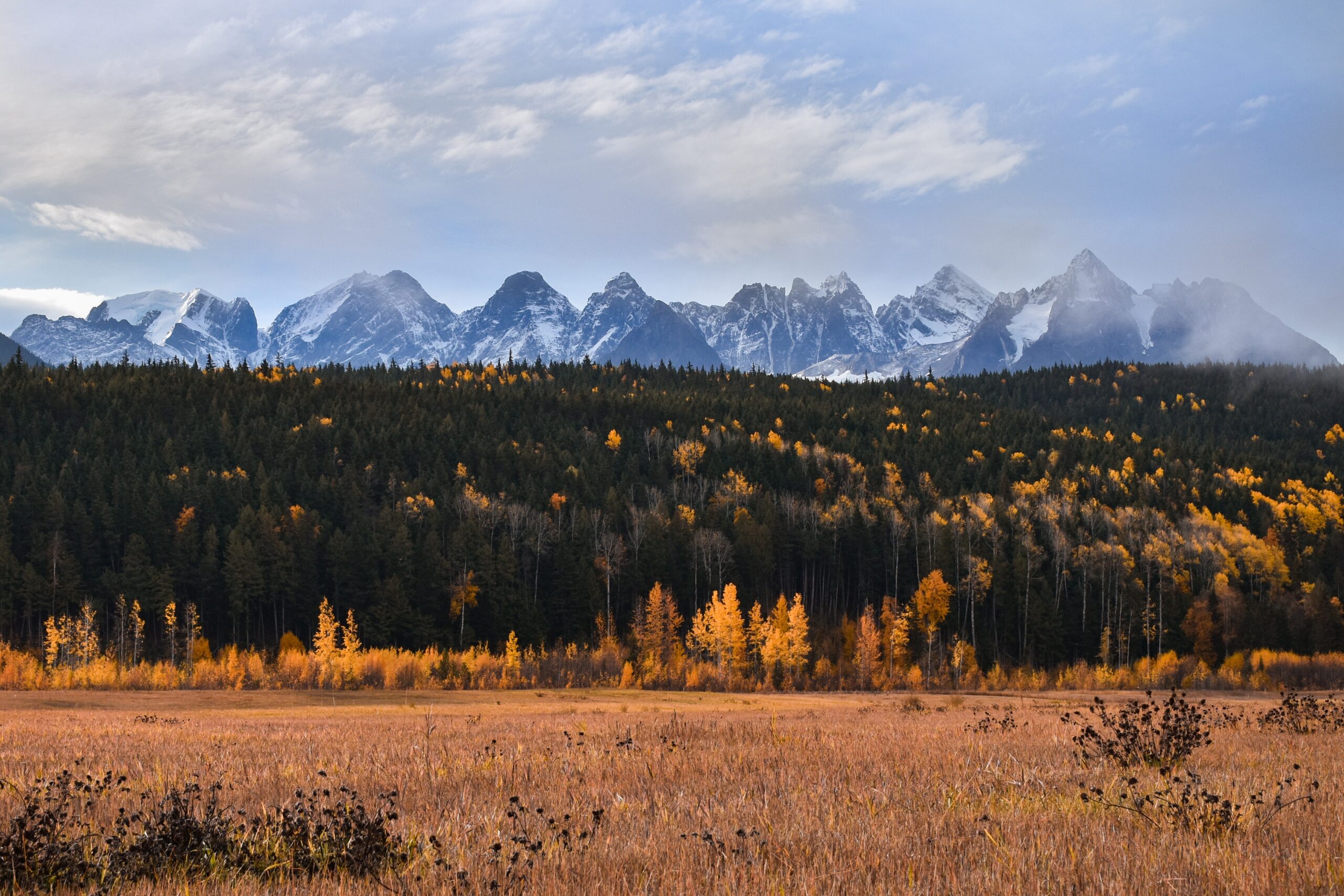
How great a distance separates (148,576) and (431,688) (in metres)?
40.0

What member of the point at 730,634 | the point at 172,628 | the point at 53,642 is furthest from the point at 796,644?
the point at 53,642

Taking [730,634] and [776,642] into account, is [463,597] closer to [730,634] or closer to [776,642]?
[730,634]

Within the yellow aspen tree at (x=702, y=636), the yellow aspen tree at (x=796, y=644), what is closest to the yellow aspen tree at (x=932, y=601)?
the yellow aspen tree at (x=796, y=644)

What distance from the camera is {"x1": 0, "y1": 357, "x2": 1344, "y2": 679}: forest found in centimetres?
9750

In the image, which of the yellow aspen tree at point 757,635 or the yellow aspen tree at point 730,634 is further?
the yellow aspen tree at point 757,635

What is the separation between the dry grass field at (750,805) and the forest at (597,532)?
7601 cm

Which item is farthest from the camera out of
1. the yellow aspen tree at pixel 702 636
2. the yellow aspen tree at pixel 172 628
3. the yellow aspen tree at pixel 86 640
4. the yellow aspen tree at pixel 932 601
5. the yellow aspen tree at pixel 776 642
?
the yellow aspen tree at pixel 932 601

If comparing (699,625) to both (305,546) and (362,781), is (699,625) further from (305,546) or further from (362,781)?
(362,781)

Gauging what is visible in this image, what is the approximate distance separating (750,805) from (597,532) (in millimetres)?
110654

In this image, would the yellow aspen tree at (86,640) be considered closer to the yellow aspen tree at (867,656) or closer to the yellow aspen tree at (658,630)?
the yellow aspen tree at (658,630)

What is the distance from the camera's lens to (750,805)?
8836 mm

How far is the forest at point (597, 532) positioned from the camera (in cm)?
9750

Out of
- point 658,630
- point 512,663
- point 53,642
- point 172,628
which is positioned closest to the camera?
point 53,642

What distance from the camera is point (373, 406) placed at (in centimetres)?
16650
